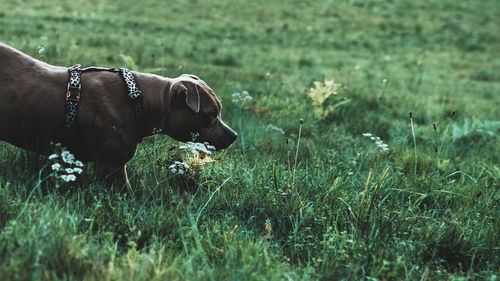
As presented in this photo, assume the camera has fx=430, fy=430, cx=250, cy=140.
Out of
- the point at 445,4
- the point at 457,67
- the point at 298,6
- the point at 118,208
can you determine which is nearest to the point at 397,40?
the point at 457,67

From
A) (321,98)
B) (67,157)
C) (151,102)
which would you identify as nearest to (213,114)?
(151,102)

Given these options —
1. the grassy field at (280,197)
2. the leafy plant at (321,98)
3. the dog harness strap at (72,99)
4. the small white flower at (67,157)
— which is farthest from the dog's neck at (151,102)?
the leafy plant at (321,98)

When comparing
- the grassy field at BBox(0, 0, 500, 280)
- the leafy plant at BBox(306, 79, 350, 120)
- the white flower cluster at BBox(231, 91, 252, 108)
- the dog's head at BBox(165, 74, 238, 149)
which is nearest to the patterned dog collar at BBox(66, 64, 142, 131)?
the dog's head at BBox(165, 74, 238, 149)

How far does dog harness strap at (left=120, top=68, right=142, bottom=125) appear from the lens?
341 cm

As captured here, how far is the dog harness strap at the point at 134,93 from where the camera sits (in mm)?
3412

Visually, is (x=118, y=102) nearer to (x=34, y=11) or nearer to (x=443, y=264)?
(x=443, y=264)

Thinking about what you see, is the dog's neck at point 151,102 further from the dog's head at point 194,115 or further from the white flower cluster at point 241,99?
the white flower cluster at point 241,99

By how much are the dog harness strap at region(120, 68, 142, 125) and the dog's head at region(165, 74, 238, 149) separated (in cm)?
29

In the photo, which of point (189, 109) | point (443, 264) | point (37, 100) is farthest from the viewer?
point (189, 109)

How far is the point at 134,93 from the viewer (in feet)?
11.2

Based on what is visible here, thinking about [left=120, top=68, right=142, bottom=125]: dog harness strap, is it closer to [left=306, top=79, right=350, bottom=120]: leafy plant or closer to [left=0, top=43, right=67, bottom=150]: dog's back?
[left=0, top=43, right=67, bottom=150]: dog's back

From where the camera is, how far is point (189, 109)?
3.73 metres

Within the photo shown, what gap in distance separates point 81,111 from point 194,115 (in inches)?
37.4

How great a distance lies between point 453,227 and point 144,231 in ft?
7.05
